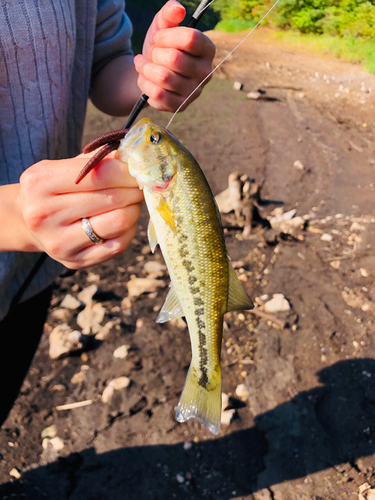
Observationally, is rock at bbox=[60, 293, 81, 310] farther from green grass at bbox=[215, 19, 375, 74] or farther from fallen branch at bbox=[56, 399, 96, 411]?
green grass at bbox=[215, 19, 375, 74]

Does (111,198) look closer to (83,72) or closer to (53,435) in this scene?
(83,72)

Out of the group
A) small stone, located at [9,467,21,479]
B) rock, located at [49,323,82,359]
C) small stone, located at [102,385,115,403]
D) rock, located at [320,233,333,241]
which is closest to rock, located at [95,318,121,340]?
rock, located at [49,323,82,359]

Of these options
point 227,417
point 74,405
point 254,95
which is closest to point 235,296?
point 227,417

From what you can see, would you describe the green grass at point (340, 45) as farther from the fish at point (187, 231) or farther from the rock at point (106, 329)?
the rock at point (106, 329)

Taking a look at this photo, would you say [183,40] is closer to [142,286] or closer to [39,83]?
[39,83]

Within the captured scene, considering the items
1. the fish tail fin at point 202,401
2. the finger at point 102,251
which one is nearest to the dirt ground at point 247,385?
the fish tail fin at point 202,401
